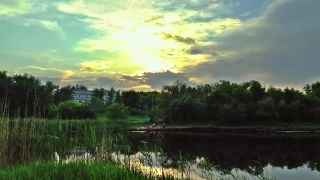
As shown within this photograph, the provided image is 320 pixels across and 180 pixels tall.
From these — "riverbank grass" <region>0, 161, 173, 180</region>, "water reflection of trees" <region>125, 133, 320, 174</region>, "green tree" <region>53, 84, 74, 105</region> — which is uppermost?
"green tree" <region>53, 84, 74, 105</region>

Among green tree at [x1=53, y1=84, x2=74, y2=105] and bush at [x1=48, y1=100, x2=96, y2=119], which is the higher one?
green tree at [x1=53, y1=84, x2=74, y2=105]

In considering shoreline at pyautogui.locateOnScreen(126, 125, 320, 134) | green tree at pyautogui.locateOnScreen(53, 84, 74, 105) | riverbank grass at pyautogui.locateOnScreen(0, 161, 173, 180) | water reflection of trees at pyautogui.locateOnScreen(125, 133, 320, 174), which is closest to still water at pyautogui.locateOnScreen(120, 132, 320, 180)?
water reflection of trees at pyautogui.locateOnScreen(125, 133, 320, 174)

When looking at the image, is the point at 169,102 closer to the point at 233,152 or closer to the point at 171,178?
the point at 233,152

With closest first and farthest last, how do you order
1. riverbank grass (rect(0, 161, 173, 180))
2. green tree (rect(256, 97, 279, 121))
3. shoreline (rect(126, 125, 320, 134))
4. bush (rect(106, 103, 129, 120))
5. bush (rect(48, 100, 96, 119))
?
1. riverbank grass (rect(0, 161, 173, 180))
2. shoreline (rect(126, 125, 320, 134))
3. bush (rect(48, 100, 96, 119))
4. bush (rect(106, 103, 129, 120))
5. green tree (rect(256, 97, 279, 121))

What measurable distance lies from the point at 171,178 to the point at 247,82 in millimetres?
50009

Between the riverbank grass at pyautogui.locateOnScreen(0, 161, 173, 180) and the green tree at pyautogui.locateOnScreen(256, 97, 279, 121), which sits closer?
the riverbank grass at pyautogui.locateOnScreen(0, 161, 173, 180)

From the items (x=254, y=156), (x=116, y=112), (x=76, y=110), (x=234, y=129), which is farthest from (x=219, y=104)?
(x=254, y=156)

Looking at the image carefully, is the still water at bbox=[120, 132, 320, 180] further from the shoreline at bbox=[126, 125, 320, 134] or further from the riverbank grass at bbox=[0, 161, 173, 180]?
the shoreline at bbox=[126, 125, 320, 134]

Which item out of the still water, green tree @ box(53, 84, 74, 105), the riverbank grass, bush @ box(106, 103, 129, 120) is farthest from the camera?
green tree @ box(53, 84, 74, 105)

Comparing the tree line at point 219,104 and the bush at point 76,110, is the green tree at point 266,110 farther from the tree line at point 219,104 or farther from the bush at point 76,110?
the bush at point 76,110

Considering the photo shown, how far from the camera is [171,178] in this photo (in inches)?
334

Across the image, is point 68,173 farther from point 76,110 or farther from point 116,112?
point 76,110

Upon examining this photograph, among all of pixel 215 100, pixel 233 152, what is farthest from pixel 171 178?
pixel 215 100

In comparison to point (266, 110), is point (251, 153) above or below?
below
